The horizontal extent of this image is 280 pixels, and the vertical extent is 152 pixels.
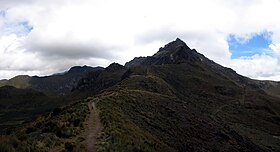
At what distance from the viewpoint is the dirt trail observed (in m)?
36.7

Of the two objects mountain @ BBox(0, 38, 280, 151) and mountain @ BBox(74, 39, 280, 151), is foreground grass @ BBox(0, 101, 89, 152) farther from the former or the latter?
mountain @ BBox(74, 39, 280, 151)

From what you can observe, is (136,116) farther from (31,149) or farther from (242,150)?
(31,149)

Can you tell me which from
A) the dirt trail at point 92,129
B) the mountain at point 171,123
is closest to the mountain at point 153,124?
the mountain at point 171,123

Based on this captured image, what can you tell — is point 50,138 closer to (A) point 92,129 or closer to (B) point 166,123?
(A) point 92,129

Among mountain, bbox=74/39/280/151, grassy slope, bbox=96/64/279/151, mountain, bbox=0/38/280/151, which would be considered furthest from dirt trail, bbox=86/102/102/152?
grassy slope, bbox=96/64/279/151

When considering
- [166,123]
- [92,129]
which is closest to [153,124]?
[166,123]

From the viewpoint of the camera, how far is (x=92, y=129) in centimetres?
4519

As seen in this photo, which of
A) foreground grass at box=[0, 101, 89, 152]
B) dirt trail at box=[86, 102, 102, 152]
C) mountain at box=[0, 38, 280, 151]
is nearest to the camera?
foreground grass at box=[0, 101, 89, 152]

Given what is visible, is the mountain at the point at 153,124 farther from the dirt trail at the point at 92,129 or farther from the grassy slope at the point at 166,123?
the dirt trail at the point at 92,129

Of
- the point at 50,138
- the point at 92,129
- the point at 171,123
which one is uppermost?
the point at 50,138

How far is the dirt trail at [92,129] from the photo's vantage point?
36725mm

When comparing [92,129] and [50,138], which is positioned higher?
[50,138]

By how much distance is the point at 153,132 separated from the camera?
7238cm

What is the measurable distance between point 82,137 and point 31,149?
10.8m
